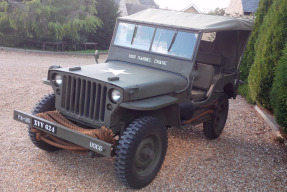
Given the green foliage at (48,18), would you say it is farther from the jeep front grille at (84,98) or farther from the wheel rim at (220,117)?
the jeep front grille at (84,98)

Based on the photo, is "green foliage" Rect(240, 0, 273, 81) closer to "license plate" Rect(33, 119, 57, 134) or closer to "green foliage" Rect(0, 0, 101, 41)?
"license plate" Rect(33, 119, 57, 134)

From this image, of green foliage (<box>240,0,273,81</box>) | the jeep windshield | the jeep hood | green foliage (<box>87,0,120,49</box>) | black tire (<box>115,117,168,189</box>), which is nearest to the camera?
black tire (<box>115,117,168,189</box>)

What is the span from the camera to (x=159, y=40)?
509cm

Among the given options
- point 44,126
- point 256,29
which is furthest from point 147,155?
point 256,29

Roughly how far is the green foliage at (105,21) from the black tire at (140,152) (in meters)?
17.1

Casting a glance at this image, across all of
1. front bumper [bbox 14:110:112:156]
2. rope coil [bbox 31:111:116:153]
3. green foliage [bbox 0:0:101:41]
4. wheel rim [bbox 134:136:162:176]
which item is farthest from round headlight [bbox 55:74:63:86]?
green foliage [bbox 0:0:101:41]

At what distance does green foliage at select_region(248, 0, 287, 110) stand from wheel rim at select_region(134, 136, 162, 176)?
3971mm

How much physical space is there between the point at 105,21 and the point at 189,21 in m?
16.0

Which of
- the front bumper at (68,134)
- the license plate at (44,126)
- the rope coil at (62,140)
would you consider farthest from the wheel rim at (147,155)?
the license plate at (44,126)

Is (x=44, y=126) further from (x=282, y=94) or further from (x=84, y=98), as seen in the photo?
(x=282, y=94)

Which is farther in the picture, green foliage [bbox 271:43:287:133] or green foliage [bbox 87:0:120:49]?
green foliage [bbox 87:0:120:49]

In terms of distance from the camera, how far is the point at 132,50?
5.29 m

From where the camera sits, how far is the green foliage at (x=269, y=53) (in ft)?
22.8

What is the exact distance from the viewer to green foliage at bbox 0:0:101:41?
1658 centimetres
